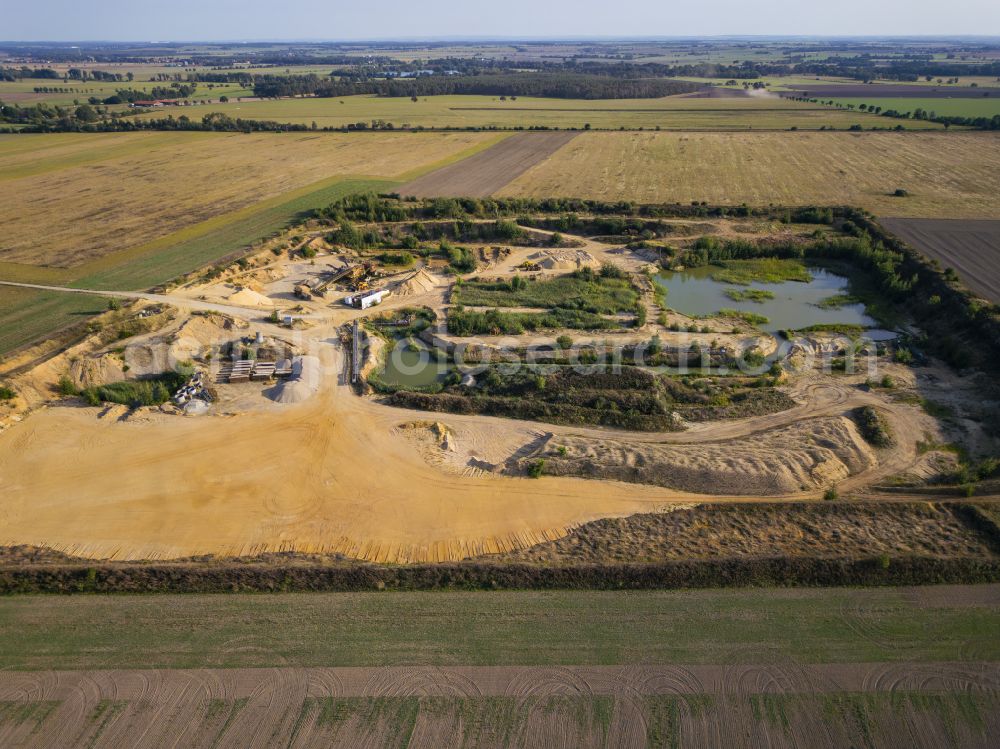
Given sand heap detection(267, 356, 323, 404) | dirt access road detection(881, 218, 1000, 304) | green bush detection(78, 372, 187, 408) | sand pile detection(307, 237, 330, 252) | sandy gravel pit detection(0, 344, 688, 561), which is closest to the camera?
sandy gravel pit detection(0, 344, 688, 561)

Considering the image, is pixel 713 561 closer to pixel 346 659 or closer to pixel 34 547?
pixel 346 659

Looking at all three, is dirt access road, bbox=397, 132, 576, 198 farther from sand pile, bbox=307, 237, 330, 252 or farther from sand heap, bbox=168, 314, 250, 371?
sand heap, bbox=168, 314, 250, 371

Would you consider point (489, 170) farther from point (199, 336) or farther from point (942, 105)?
point (942, 105)

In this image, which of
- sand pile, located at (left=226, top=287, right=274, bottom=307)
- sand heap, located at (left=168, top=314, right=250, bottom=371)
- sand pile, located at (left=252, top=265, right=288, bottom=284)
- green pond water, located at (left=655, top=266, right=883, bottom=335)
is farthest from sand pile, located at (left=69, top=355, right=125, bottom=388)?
green pond water, located at (left=655, top=266, right=883, bottom=335)

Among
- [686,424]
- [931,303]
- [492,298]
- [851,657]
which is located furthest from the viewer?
[492,298]

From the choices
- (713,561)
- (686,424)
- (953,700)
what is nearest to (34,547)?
(713,561)

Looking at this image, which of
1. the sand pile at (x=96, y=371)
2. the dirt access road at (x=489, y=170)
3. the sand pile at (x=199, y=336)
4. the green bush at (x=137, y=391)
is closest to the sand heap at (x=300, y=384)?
the green bush at (x=137, y=391)

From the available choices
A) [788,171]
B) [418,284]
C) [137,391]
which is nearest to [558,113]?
[788,171]
